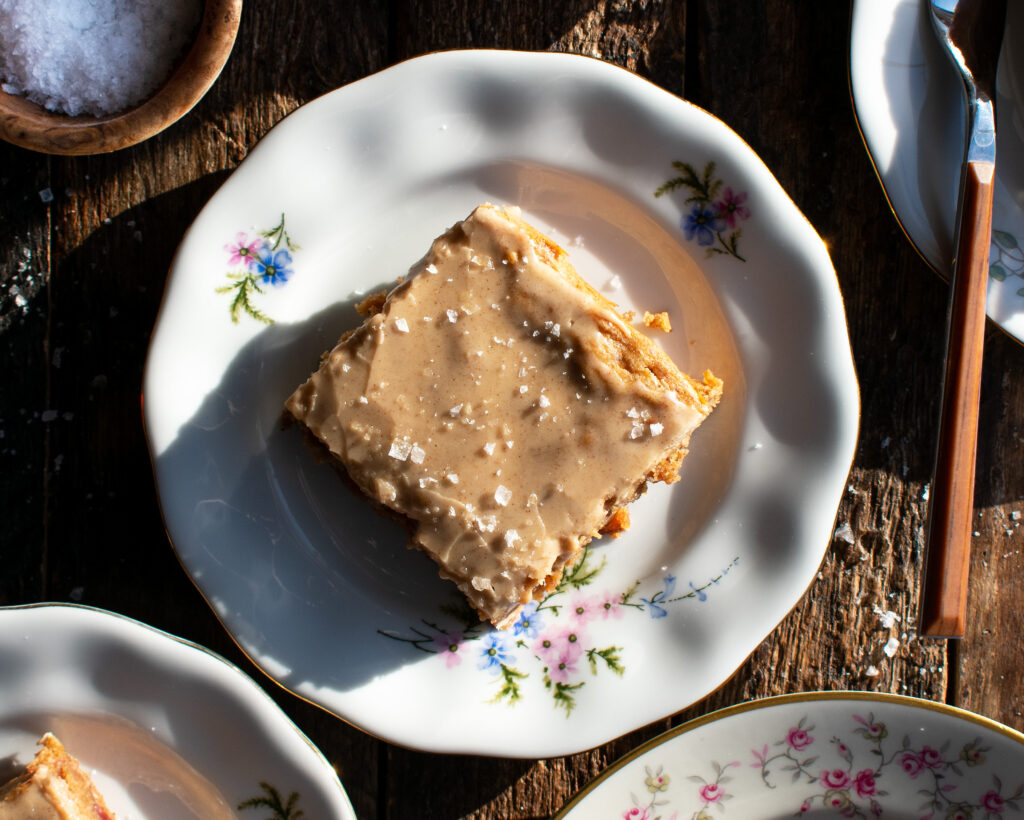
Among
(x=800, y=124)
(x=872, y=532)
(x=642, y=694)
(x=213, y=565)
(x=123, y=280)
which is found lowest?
(x=642, y=694)

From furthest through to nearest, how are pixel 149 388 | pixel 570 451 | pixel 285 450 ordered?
pixel 285 450 < pixel 149 388 < pixel 570 451

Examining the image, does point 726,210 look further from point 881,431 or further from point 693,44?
point 881,431

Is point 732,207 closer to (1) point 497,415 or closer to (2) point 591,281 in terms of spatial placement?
(2) point 591,281

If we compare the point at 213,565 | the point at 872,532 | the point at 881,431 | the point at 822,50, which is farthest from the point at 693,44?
the point at 213,565

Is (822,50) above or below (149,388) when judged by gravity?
above

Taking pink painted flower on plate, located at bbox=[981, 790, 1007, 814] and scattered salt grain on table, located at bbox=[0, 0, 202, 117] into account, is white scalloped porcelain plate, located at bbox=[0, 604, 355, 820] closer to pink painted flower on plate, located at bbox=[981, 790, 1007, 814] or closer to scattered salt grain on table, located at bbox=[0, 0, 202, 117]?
scattered salt grain on table, located at bbox=[0, 0, 202, 117]

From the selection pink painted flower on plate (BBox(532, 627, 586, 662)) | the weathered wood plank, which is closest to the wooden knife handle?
pink painted flower on plate (BBox(532, 627, 586, 662))

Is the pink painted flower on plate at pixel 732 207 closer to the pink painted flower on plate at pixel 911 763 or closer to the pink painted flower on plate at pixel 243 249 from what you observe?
the pink painted flower on plate at pixel 243 249
